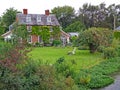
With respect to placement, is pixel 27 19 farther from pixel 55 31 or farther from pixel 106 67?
pixel 106 67

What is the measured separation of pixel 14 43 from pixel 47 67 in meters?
1.45

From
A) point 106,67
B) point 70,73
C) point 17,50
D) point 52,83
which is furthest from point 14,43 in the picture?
point 106,67

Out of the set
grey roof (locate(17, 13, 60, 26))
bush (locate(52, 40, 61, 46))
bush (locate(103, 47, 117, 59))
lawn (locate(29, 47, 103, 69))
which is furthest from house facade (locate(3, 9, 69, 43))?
bush (locate(103, 47, 117, 59))

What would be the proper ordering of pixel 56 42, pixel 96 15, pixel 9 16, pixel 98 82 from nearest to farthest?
pixel 98 82, pixel 56 42, pixel 9 16, pixel 96 15

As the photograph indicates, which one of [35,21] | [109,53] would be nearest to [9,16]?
[35,21]

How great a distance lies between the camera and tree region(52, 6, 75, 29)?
88.2 meters

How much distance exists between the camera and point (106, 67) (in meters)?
24.3

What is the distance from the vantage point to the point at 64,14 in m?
89.2

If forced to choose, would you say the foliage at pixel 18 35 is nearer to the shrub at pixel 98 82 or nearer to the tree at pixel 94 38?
the shrub at pixel 98 82

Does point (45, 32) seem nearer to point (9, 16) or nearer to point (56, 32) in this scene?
point (56, 32)

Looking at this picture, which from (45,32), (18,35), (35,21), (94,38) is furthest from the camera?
(35,21)

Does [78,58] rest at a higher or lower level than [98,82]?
higher

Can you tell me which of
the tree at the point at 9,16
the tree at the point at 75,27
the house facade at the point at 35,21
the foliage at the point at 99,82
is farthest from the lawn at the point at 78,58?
the tree at the point at 75,27

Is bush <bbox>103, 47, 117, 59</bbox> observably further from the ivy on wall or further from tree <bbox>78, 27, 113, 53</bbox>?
the ivy on wall
